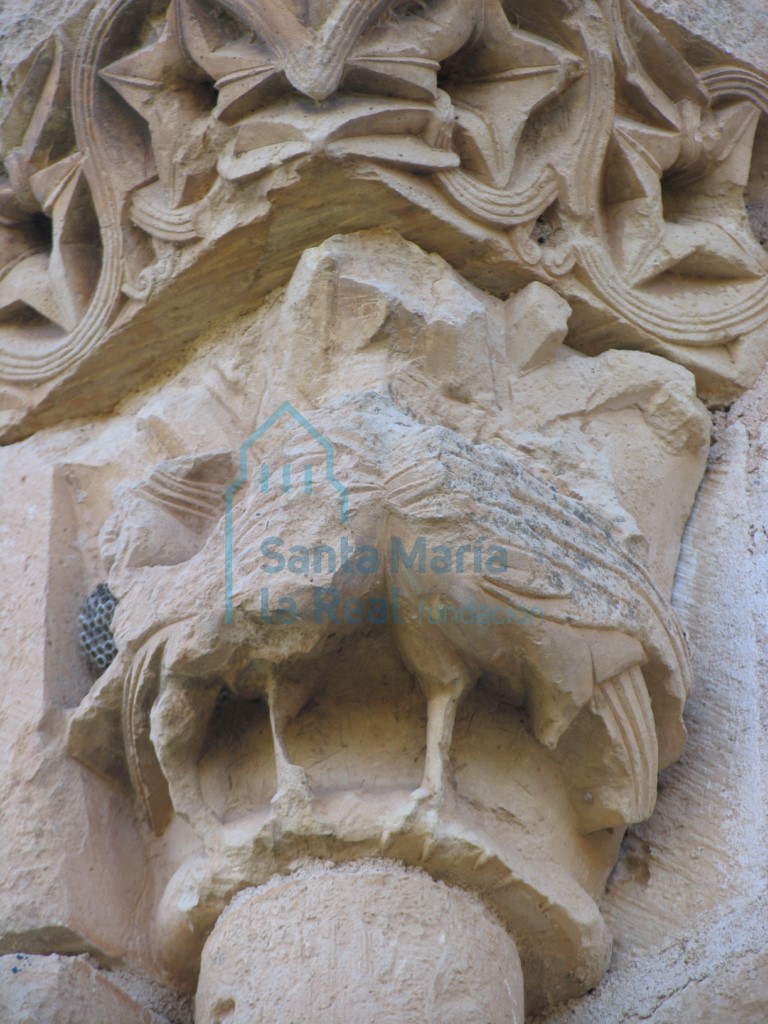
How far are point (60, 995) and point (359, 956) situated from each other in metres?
0.41

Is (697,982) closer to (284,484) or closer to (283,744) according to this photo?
(283,744)

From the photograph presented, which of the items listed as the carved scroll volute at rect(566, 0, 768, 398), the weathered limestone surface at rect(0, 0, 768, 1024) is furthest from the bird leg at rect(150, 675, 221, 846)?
the carved scroll volute at rect(566, 0, 768, 398)

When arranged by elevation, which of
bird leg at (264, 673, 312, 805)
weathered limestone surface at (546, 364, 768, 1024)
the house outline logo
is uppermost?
the house outline logo

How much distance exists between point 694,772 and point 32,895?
0.94 m

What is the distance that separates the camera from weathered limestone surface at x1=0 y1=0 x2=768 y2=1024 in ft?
6.43

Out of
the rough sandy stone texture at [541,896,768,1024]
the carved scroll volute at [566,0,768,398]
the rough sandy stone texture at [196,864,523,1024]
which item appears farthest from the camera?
the carved scroll volute at [566,0,768,398]

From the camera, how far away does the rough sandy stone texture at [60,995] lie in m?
1.95

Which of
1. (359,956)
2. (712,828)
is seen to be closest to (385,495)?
(359,956)

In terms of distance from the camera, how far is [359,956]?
185 centimetres

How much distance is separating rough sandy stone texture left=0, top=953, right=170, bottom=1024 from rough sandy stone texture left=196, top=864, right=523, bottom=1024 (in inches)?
5.2

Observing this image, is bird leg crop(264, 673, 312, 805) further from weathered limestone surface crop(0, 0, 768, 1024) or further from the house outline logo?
the house outline logo

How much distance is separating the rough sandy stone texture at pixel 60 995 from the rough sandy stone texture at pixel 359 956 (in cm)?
13

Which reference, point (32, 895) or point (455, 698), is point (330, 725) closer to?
point (455, 698)

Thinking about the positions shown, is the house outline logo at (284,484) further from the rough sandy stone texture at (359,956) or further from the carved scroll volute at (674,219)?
the carved scroll volute at (674,219)
